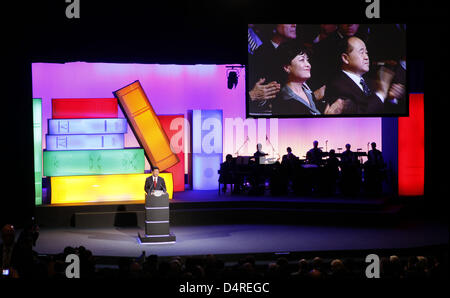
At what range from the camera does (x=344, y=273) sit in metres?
4.92

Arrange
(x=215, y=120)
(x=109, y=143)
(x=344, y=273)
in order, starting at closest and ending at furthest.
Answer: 1. (x=344, y=273)
2. (x=109, y=143)
3. (x=215, y=120)

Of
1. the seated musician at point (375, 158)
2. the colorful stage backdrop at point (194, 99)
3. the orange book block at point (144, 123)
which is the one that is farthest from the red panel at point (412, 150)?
the orange book block at point (144, 123)

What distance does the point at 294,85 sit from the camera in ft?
37.4

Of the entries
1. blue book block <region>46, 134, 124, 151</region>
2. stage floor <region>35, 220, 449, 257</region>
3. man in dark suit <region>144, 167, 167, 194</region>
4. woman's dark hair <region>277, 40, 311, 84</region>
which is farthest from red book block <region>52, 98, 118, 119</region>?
woman's dark hair <region>277, 40, 311, 84</region>

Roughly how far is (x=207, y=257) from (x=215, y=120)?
27.3 ft

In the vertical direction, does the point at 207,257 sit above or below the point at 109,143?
below

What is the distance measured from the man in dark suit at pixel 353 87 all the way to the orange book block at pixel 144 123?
376cm

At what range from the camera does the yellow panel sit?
11789mm

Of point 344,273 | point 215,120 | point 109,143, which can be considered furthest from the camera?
point 215,120

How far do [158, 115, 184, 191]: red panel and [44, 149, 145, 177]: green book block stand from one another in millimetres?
1429

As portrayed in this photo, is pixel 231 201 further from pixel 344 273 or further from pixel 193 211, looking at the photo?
pixel 344 273

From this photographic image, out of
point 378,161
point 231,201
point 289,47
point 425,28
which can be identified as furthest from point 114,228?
point 425,28

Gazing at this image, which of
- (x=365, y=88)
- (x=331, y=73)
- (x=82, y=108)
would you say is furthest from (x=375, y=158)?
(x=82, y=108)

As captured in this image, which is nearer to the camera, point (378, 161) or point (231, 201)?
point (231, 201)
